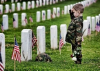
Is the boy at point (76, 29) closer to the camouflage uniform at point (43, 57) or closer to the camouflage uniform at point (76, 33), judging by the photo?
the camouflage uniform at point (76, 33)

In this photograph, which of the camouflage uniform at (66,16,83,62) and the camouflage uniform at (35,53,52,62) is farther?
the camouflage uniform at (35,53,52,62)

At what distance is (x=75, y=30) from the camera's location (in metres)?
10.3

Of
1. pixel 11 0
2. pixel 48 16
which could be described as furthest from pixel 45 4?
pixel 48 16

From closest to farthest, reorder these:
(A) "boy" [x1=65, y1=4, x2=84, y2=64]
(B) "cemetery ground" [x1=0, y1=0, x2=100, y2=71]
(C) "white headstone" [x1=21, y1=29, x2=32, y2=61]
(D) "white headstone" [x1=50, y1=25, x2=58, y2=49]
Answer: (B) "cemetery ground" [x1=0, y1=0, x2=100, y2=71], (A) "boy" [x1=65, y1=4, x2=84, y2=64], (C) "white headstone" [x1=21, y1=29, x2=32, y2=61], (D) "white headstone" [x1=50, y1=25, x2=58, y2=49]

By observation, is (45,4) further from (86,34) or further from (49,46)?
(49,46)

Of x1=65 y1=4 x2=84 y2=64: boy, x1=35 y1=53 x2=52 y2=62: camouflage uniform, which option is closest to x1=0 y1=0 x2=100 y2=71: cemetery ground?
x1=35 y1=53 x2=52 y2=62: camouflage uniform

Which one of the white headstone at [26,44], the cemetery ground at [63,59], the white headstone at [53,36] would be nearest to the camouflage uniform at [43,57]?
the cemetery ground at [63,59]

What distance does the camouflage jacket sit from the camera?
1025 centimetres

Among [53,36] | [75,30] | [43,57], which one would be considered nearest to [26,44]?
[43,57]

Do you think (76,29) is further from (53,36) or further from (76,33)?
(53,36)

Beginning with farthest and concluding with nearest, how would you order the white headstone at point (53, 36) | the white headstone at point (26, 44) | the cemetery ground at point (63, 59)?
the white headstone at point (53, 36) → the white headstone at point (26, 44) → the cemetery ground at point (63, 59)

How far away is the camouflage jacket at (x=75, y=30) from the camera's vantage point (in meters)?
10.2

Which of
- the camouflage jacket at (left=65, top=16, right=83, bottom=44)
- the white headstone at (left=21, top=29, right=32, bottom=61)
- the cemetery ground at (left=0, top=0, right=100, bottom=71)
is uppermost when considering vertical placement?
the camouflage jacket at (left=65, top=16, right=83, bottom=44)

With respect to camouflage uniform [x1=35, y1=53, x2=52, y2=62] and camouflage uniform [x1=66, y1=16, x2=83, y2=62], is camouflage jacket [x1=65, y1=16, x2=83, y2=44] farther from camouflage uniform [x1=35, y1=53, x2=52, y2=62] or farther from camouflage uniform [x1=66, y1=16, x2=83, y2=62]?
camouflage uniform [x1=35, y1=53, x2=52, y2=62]
